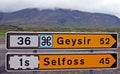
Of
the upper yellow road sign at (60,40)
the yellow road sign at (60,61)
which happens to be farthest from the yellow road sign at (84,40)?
the yellow road sign at (60,61)

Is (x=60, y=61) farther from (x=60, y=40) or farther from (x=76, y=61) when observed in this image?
(x=60, y=40)

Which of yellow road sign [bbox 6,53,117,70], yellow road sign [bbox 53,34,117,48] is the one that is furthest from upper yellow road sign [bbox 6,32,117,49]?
yellow road sign [bbox 6,53,117,70]

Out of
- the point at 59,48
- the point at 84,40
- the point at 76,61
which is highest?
the point at 84,40

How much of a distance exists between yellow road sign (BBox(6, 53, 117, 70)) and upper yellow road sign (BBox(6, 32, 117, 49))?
0.21m

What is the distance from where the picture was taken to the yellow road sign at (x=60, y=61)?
7801mm

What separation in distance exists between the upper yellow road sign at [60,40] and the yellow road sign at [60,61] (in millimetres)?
213

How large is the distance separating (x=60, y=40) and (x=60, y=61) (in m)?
0.44

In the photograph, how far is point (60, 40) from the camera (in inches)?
308

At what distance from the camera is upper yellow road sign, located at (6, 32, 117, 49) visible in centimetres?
772

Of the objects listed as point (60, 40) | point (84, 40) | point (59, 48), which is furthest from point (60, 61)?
point (84, 40)

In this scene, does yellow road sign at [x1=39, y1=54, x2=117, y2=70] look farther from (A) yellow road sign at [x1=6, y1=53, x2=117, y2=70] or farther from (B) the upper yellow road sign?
(B) the upper yellow road sign

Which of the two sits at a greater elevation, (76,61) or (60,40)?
(60,40)

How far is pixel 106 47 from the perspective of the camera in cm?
803

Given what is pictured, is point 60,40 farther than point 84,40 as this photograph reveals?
No
